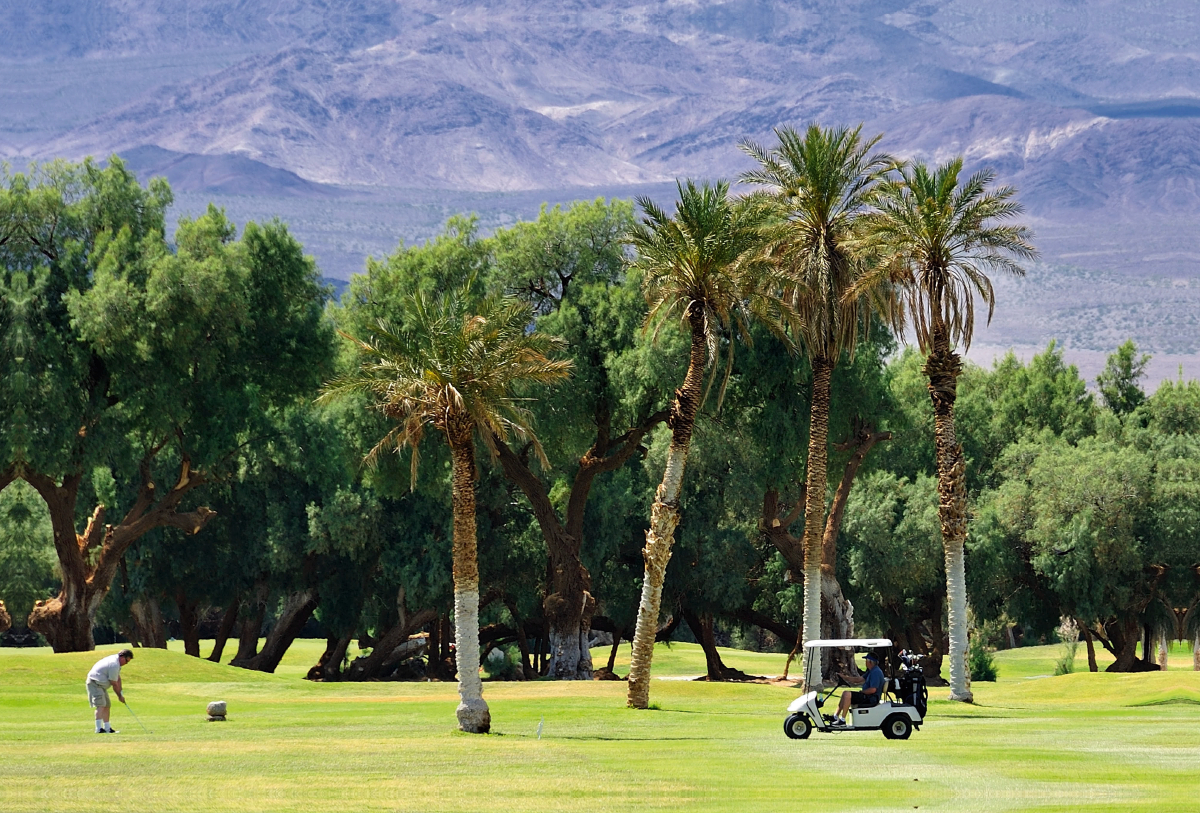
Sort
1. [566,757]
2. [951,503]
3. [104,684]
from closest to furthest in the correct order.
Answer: [566,757], [104,684], [951,503]

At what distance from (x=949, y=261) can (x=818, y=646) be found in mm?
13322

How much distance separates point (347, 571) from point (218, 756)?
42168 mm

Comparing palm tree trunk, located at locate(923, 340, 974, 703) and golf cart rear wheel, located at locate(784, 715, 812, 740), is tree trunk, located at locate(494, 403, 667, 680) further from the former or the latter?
golf cart rear wheel, located at locate(784, 715, 812, 740)

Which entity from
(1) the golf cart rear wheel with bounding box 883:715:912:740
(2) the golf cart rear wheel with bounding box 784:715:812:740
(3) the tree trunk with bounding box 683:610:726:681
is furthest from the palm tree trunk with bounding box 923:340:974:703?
(3) the tree trunk with bounding box 683:610:726:681

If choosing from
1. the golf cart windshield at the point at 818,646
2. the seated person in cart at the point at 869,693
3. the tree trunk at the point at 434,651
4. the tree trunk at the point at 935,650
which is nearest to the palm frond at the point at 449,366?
the golf cart windshield at the point at 818,646

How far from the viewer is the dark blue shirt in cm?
2858

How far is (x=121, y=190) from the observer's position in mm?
53188

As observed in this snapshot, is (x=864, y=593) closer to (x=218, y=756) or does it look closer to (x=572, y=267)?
(x=572, y=267)

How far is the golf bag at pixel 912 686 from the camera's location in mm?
28891

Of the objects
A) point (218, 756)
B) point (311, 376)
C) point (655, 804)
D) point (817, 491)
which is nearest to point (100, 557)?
point (311, 376)

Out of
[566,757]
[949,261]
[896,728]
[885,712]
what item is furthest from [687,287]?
[566,757]

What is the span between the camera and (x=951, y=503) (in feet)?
139

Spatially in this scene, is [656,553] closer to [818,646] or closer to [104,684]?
[818,646]

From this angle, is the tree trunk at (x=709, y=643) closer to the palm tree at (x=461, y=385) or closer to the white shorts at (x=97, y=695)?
the palm tree at (x=461, y=385)
